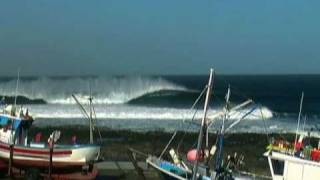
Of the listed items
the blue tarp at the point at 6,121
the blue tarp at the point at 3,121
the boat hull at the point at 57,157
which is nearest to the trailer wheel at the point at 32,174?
the boat hull at the point at 57,157

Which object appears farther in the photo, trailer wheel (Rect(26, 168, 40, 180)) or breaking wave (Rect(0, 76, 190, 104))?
breaking wave (Rect(0, 76, 190, 104))

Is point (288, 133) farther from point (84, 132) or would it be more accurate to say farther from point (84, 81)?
point (84, 81)

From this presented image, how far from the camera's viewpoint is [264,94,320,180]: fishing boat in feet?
98.9

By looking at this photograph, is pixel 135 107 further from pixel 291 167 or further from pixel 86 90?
pixel 291 167

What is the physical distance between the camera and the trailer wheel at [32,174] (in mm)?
34594

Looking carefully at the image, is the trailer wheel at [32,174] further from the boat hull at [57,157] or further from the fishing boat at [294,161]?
the fishing boat at [294,161]

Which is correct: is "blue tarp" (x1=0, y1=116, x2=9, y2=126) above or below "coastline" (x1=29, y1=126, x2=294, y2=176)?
above

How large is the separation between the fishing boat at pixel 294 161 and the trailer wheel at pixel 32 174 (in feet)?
33.3

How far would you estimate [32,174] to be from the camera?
3478cm

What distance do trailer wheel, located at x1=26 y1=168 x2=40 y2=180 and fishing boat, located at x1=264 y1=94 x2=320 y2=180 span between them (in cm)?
1015

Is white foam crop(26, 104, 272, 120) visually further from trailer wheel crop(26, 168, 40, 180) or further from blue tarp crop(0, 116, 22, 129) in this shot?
trailer wheel crop(26, 168, 40, 180)

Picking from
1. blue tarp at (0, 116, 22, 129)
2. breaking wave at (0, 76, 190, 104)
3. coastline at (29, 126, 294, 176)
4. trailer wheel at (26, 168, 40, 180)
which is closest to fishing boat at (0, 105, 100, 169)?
trailer wheel at (26, 168, 40, 180)

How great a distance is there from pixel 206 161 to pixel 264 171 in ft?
23.0

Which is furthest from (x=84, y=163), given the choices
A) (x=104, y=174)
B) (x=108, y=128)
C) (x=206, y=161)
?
(x=108, y=128)
